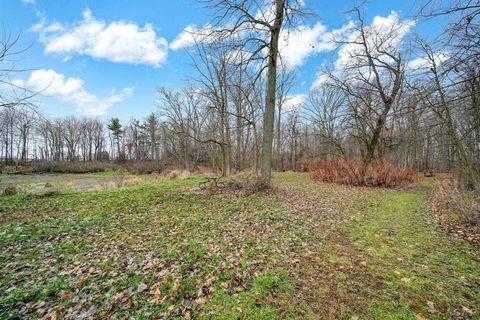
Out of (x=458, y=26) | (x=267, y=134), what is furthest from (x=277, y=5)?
(x=458, y=26)

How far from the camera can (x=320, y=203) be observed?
7.39m

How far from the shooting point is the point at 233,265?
343cm

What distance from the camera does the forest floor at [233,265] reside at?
102 inches

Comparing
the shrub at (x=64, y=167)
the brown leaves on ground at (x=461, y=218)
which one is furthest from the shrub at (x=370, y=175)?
the shrub at (x=64, y=167)

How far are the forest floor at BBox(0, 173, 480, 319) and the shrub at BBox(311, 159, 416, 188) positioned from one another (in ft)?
18.3

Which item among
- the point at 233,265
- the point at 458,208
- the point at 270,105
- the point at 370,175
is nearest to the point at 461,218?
the point at 458,208

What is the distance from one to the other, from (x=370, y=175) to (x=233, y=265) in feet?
34.5

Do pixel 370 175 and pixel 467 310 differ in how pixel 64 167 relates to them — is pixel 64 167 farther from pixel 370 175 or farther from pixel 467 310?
pixel 467 310

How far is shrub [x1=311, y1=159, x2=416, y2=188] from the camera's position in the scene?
1138 cm

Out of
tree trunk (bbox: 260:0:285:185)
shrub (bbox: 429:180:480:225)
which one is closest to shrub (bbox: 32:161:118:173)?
tree trunk (bbox: 260:0:285:185)

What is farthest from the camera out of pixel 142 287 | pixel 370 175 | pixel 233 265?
pixel 370 175

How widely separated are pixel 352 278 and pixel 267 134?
623 cm

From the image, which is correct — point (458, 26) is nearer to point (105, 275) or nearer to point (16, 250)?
point (105, 275)

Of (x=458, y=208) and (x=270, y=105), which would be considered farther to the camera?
(x=270, y=105)
